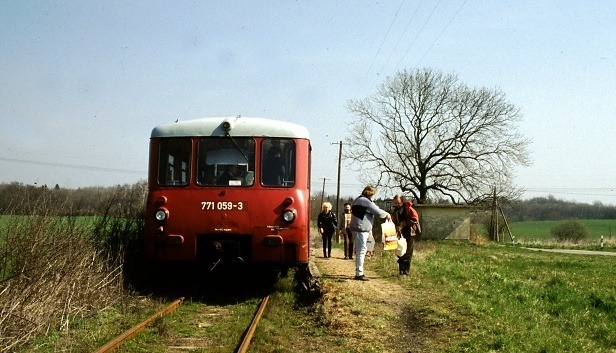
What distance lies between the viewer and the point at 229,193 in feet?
34.7

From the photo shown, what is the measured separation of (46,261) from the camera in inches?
332

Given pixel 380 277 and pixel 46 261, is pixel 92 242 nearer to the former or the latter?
pixel 46 261

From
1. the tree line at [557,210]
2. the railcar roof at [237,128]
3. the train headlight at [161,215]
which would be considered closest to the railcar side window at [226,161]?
the railcar roof at [237,128]

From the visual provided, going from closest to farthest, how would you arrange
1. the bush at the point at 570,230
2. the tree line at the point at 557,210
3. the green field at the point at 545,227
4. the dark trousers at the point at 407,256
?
the dark trousers at the point at 407,256 → the bush at the point at 570,230 → the green field at the point at 545,227 → the tree line at the point at 557,210

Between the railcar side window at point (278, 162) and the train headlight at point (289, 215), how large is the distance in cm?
49

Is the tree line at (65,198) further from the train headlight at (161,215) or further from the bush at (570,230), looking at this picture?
the bush at (570,230)

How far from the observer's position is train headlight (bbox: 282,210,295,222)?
413 inches

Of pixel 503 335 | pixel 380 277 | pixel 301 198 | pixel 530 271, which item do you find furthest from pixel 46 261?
pixel 530 271

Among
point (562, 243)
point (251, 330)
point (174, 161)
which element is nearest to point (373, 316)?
point (251, 330)

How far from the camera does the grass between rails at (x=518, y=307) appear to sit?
7.77 meters

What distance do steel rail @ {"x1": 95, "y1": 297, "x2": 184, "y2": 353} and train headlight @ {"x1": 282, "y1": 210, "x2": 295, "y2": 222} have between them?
85.3 inches

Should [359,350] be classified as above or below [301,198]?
below

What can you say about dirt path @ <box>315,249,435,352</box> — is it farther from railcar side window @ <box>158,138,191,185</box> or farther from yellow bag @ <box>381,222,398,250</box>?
railcar side window @ <box>158,138,191,185</box>

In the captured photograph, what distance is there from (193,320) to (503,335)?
4.26m
